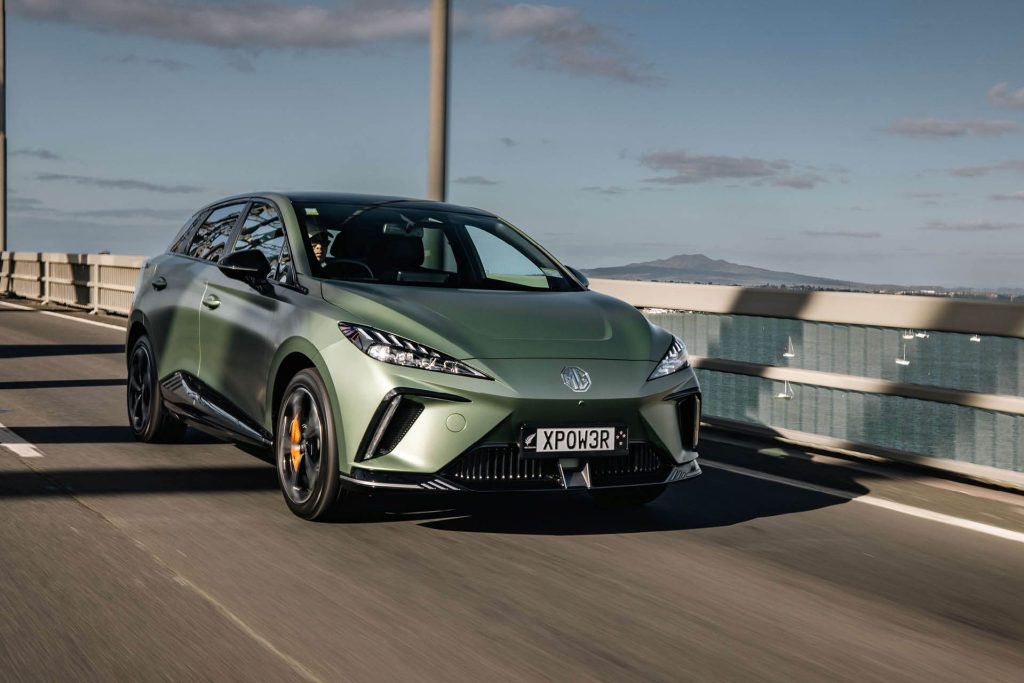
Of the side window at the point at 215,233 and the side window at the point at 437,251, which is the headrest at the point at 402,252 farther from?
the side window at the point at 215,233

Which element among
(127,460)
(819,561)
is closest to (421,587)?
(819,561)

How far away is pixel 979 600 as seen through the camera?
17.2 feet

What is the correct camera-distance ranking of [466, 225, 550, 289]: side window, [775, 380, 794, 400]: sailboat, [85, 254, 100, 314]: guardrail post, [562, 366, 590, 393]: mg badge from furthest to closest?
[85, 254, 100, 314]: guardrail post < [775, 380, 794, 400]: sailboat < [466, 225, 550, 289]: side window < [562, 366, 590, 393]: mg badge

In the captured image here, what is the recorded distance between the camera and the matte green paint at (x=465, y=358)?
5.62m

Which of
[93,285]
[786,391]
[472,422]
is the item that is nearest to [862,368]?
[786,391]

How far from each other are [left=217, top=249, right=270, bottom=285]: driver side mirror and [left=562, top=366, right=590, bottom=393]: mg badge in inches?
71.4

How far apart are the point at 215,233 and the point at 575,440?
3318 millimetres

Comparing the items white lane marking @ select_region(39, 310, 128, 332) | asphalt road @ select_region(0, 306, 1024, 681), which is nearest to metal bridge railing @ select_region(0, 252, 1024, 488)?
asphalt road @ select_region(0, 306, 1024, 681)

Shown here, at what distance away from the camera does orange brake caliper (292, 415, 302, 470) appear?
623cm

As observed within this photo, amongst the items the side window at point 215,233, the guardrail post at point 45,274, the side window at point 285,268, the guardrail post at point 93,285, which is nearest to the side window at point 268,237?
the side window at point 285,268

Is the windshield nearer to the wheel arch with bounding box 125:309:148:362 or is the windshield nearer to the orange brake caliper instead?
the orange brake caliper

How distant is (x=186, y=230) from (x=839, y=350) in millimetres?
4473

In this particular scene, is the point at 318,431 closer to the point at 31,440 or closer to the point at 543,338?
the point at 543,338

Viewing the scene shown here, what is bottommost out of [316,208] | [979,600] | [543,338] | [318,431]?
[979,600]
